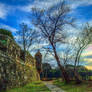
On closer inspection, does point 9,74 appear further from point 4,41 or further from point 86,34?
point 86,34

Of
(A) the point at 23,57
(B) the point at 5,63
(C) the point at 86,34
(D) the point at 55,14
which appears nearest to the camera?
(B) the point at 5,63

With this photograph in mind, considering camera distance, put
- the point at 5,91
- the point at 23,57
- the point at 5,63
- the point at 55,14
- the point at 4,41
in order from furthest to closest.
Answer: the point at 23,57, the point at 55,14, the point at 4,41, the point at 5,63, the point at 5,91

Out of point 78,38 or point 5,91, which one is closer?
point 5,91

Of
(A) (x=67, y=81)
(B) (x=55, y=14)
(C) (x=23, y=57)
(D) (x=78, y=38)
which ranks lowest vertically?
(A) (x=67, y=81)

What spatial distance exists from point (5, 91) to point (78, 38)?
12964mm

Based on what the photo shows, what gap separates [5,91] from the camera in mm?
10500

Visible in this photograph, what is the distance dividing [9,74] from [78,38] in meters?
11.5

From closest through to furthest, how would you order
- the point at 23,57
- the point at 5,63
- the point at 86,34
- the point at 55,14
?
1. the point at 5,63
2. the point at 86,34
3. the point at 55,14
4. the point at 23,57

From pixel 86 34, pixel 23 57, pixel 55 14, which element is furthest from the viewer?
pixel 23 57

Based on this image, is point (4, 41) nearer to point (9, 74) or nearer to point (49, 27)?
point (9, 74)

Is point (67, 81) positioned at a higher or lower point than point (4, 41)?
lower

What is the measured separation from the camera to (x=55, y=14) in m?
18.6

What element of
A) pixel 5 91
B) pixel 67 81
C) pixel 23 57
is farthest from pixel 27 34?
pixel 5 91

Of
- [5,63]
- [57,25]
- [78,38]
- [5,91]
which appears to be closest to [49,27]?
[57,25]
